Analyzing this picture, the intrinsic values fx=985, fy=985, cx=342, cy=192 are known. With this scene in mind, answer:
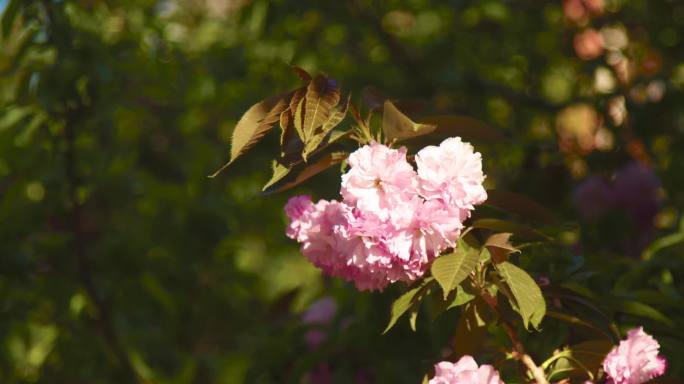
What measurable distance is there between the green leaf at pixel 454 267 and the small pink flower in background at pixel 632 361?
0.63 ft

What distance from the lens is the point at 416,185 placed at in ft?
3.53

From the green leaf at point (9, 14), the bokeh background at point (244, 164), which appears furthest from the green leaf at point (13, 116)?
the green leaf at point (9, 14)

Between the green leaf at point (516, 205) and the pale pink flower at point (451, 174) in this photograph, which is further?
the green leaf at point (516, 205)

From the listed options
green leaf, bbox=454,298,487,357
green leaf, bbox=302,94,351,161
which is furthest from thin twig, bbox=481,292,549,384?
green leaf, bbox=302,94,351,161

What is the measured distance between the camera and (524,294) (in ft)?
3.56

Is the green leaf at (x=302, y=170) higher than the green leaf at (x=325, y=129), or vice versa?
the green leaf at (x=325, y=129)

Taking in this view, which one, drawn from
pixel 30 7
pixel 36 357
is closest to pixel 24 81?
pixel 30 7

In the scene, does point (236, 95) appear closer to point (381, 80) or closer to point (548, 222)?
point (381, 80)

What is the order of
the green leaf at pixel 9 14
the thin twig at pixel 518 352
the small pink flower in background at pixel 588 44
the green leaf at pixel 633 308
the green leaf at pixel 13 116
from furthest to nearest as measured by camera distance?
the small pink flower in background at pixel 588 44 → the green leaf at pixel 13 116 → the green leaf at pixel 9 14 → the green leaf at pixel 633 308 → the thin twig at pixel 518 352

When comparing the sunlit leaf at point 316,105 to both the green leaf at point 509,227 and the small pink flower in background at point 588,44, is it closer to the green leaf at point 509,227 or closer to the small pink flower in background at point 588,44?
the green leaf at point 509,227

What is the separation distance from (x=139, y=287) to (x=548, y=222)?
1.40 metres

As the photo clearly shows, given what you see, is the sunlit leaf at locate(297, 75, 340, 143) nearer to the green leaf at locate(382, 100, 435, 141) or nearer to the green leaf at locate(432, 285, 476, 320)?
the green leaf at locate(382, 100, 435, 141)

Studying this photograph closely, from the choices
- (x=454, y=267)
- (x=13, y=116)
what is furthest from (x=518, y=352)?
(x=13, y=116)

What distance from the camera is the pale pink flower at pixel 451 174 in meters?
1.06
